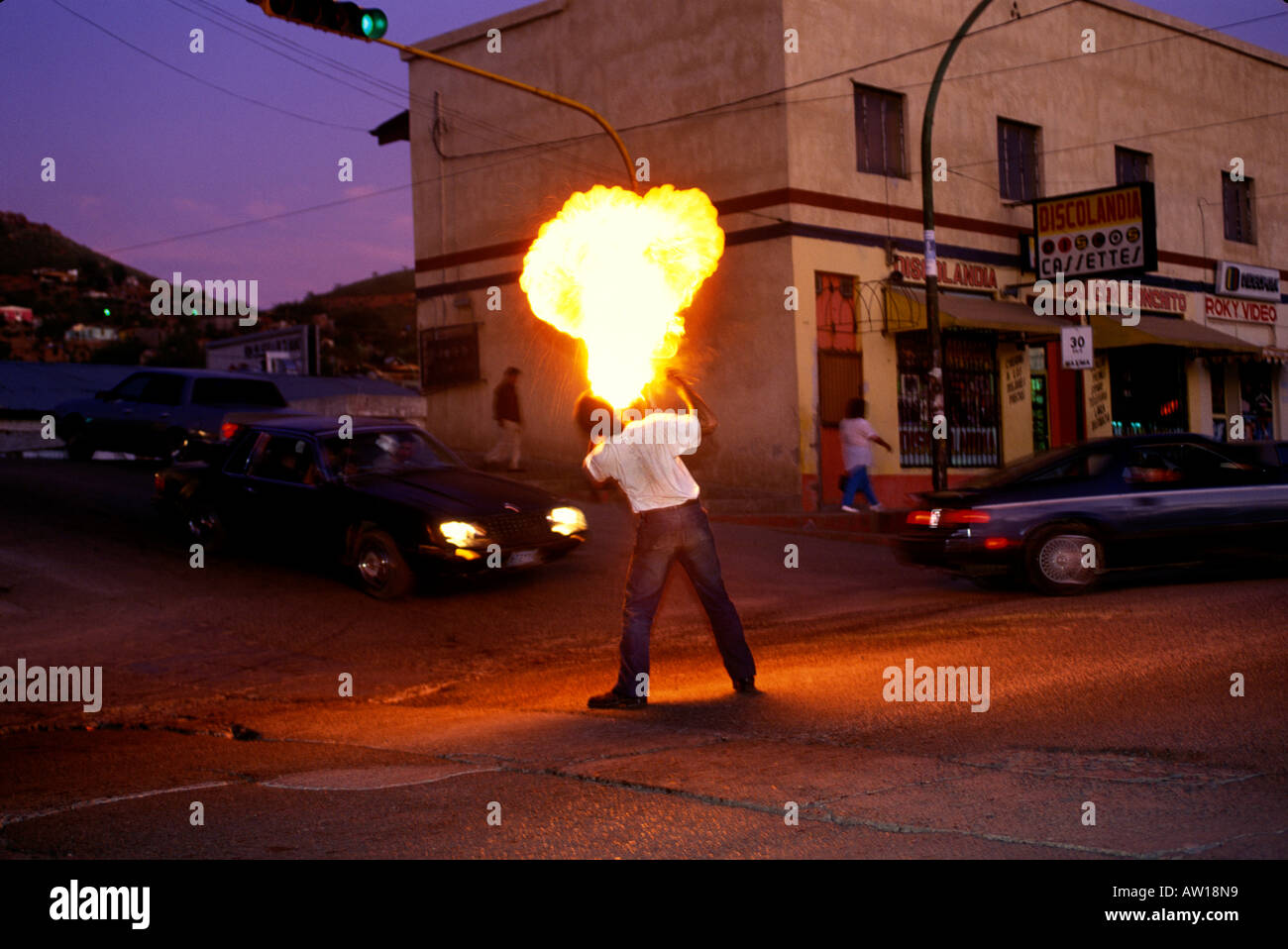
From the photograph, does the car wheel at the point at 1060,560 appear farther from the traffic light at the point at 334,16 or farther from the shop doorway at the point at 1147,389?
the shop doorway at the point at 1147,389

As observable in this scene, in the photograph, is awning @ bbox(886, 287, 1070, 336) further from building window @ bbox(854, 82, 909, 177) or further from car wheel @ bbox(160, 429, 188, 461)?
→ car wheel @ bbox(160, 429, 188, 461)

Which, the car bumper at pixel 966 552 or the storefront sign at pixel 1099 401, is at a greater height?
the storefront sign at pixel 1099 401

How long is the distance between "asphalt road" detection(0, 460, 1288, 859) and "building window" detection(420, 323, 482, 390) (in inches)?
511

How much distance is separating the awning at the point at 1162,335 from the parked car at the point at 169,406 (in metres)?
14.6

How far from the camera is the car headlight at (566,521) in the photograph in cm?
1190

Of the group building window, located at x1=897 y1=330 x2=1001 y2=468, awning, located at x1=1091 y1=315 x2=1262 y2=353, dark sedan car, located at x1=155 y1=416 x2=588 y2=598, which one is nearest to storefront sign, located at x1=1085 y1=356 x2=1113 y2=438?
awning, located at x1=1091 y1=315 x2=1262 y2=353

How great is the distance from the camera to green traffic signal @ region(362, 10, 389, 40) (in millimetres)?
12860

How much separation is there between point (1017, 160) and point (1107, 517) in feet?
49.2

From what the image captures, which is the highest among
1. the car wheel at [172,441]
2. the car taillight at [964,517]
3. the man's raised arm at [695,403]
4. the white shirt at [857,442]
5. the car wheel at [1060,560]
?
the car wheel at [172,441]

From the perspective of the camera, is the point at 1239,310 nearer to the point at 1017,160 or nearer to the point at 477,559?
the point at 1017,160

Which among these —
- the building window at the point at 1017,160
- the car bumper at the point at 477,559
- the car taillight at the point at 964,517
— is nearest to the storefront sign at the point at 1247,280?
the building window at the point at 1017,160

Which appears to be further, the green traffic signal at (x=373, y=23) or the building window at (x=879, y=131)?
the building window at (x=879, y=131)
